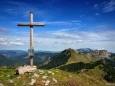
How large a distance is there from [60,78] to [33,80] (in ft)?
14.5

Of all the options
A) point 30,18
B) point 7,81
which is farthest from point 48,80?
point 30,18

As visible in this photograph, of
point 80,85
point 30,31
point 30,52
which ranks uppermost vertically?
point 30,31

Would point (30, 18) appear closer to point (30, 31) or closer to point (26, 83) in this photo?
point (30, 31)

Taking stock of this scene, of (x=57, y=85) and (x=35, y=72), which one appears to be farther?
(x=35, y=72)

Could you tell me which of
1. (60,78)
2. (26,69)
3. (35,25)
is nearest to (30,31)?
(35,25)

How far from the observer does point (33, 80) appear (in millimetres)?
29609

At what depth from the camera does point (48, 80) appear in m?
29.8

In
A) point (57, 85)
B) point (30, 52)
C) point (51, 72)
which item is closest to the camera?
point (57, 85)

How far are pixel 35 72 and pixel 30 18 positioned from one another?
9024mm

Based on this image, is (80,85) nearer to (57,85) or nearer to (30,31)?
(57,85)

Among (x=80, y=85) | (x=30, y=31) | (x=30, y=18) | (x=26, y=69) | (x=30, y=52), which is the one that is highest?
(x=30, y=18)

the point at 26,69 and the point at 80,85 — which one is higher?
the point at 26,69

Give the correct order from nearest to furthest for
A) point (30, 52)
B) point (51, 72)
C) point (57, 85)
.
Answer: point (57, 85) → point (30, 52) → point (51, 72)

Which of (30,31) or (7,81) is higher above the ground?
(30,31)
